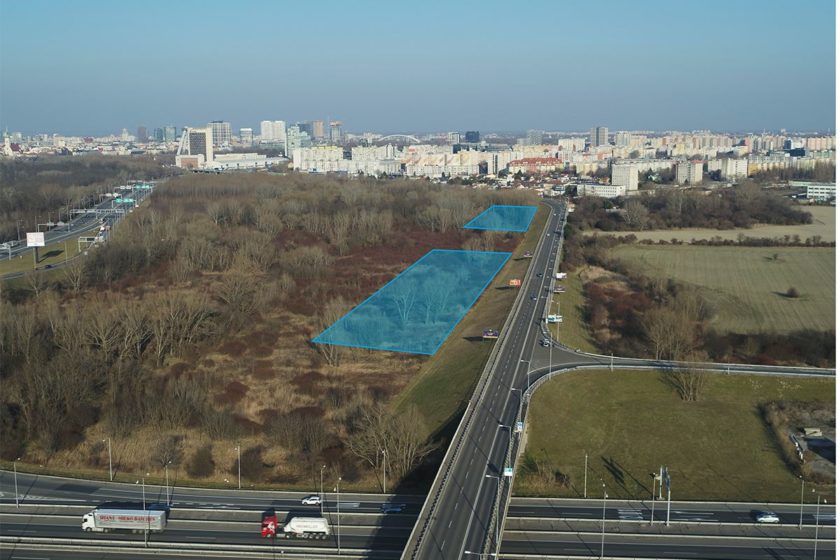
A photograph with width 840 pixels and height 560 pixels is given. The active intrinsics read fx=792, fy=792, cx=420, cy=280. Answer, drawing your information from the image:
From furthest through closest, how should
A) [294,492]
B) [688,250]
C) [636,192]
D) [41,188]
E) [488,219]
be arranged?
[636,192] < [41,188] < [488,219] < [688,250] < [294,492]

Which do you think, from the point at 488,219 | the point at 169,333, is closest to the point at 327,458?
the point at 169,333

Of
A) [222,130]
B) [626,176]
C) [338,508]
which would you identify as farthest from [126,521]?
[222,130]

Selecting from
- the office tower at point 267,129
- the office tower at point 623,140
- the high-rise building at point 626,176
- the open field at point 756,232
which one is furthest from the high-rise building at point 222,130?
the open field at point 756,232

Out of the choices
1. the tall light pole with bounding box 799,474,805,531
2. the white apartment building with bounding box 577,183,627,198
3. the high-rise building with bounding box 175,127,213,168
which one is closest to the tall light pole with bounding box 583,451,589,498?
the tall light pole with bounding box 799,474,805,531

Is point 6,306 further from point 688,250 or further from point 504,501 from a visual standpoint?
point 688,250

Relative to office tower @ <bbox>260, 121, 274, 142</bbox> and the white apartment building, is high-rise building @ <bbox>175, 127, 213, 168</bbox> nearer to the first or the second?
the white apartment building
